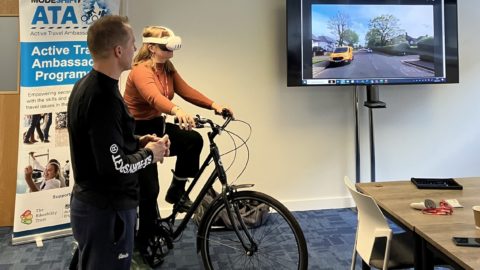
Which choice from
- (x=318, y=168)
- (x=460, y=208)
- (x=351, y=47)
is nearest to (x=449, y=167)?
(x=318, y=168)

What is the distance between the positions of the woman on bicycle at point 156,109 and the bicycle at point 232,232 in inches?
3.2

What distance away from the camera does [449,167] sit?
4160mm

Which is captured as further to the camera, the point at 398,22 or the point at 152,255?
the point at 398,22

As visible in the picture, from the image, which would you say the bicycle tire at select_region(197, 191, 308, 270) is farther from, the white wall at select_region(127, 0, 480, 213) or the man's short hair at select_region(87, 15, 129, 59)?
the man's short hair at select_region(87, 15, 129, 59)

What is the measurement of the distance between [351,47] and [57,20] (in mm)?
2247

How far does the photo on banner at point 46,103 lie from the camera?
10.6 ft

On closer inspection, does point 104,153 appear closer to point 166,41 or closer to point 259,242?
point 166,41

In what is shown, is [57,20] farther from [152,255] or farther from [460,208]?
[460,208]

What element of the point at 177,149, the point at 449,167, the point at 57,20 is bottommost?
the point at 449,167

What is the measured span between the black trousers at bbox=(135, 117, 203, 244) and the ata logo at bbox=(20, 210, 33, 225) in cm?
115

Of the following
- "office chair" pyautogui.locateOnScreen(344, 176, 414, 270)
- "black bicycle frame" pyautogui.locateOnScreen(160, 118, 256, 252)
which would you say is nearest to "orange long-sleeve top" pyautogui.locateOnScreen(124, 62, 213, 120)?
"black bicycle frame" pyautogui.locateOnScreen(160, 118, 256, 252)

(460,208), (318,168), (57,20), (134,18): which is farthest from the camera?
(318,168)

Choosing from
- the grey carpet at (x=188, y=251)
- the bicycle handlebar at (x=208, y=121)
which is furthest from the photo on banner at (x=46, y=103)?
the bicycle handlebar at (x=208, y=121)

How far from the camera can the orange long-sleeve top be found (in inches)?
90.9
